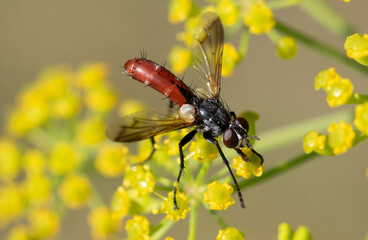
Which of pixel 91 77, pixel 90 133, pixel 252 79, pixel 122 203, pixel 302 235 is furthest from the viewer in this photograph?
pixel 252 79

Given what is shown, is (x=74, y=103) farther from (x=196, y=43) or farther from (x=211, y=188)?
(x=211, y=188)

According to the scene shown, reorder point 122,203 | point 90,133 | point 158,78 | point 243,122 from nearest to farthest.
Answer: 1. point 243,122
2. point 122,203
3. point 158,78
4. point 90,133

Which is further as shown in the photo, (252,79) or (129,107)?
(252,79)

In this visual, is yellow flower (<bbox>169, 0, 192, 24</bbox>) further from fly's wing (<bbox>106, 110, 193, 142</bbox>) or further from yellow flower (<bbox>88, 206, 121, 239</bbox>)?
yellow flower (<bbox>88, 206, 121, 239</bbox>)

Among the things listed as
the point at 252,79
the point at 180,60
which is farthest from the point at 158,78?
the point at 252,79

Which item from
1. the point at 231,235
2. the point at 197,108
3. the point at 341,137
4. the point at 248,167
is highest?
the point at 197,108

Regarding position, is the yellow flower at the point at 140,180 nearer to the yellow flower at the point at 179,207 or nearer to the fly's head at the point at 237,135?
the yellow flower at the point at 179,207

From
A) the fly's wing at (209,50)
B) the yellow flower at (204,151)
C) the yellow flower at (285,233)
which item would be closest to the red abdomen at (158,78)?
the fly's wing at (209,50)

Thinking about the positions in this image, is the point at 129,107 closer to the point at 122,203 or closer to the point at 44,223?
the point at 44,223
